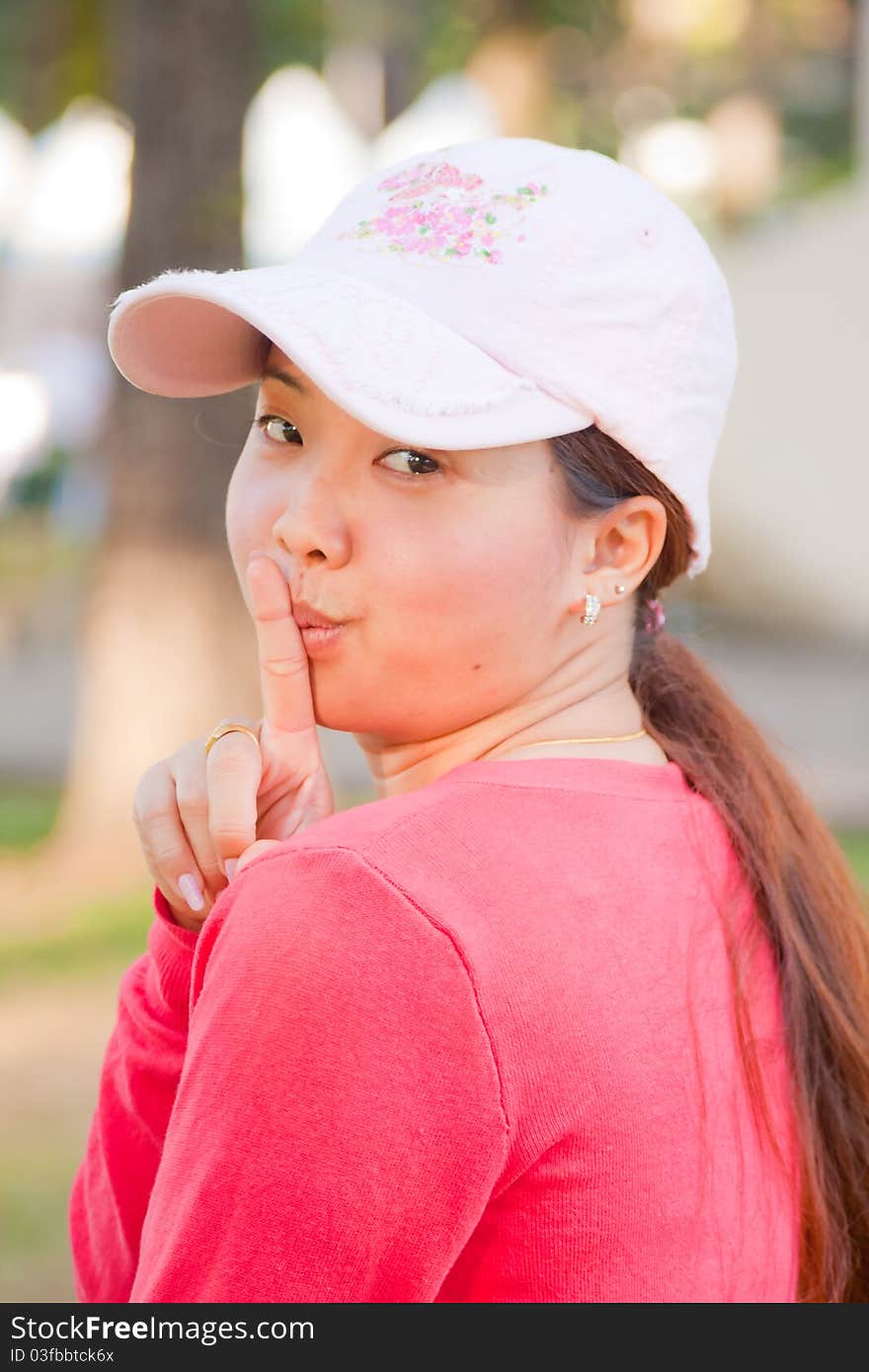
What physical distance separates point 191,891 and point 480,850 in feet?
1.43

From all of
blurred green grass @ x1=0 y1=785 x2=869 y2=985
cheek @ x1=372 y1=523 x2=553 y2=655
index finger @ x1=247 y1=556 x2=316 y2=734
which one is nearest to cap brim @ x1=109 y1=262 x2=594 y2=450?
cheek @ x1=372 y1=523 x2=553 y2=655

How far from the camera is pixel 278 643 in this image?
170 cm

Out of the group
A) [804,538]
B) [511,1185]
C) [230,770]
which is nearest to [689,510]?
[230,770]

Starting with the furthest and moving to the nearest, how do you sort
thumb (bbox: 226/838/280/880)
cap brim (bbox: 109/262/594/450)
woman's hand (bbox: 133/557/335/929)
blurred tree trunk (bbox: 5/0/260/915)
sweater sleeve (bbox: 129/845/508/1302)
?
blurred tree trunk (bbox: 5/0/260/915)
woman's hand (bbox: 133/557/335/929)
cap brim (bbox: 109/262/594/450)
thumb (bbox: 226/838/280/880)
sweater sleeve (bbox: 129/845/508/1302)

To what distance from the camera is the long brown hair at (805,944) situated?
64.5 inches

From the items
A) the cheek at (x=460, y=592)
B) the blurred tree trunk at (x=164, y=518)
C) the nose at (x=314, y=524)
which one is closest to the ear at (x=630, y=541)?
the cheek at (x=460, y=592)

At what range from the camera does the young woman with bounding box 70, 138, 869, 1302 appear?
1.29m

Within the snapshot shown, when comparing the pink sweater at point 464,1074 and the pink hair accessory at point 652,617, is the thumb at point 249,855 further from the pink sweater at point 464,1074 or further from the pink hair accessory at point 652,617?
the pink hair accessory at point 652,617

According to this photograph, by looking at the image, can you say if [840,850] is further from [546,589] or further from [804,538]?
[804,538]

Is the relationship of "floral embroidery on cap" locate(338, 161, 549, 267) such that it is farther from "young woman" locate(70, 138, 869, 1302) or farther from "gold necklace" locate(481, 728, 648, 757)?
"gold necklace" locate(481, 728, 648, 757)

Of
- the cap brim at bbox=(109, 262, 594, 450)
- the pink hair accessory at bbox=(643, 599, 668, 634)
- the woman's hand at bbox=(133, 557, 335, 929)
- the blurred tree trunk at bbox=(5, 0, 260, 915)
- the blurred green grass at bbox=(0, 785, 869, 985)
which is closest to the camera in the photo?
the cap brim at bbox=(109, 262, 594, 450)

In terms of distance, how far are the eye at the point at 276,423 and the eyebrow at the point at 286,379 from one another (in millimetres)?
36
